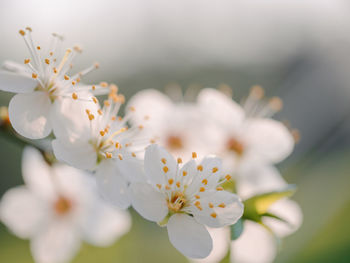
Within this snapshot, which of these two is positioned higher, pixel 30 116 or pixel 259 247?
pixel 30 116

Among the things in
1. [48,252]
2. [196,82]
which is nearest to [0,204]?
[48,252]

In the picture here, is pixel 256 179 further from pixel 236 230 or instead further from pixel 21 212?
pixel 21 212

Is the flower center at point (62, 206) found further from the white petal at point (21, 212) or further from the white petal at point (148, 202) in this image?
the white petal at point (148, 202)

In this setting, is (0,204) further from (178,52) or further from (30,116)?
(178,52)

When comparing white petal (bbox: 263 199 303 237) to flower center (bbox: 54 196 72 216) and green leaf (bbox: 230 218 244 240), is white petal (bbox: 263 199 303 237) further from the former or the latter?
flower center (bbox: 54 196 72 216)

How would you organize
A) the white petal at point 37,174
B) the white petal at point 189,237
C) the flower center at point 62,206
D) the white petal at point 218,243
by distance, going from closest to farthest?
the white petal at point 189,237 → the white petal at point 218,243 → the white petal at point 37,174 → the flower center at point 62,206

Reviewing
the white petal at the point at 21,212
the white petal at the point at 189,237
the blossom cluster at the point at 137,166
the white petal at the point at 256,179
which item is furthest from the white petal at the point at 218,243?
the white petal at the point at 21,212

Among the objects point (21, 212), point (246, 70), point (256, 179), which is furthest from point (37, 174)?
point (246, 70)
